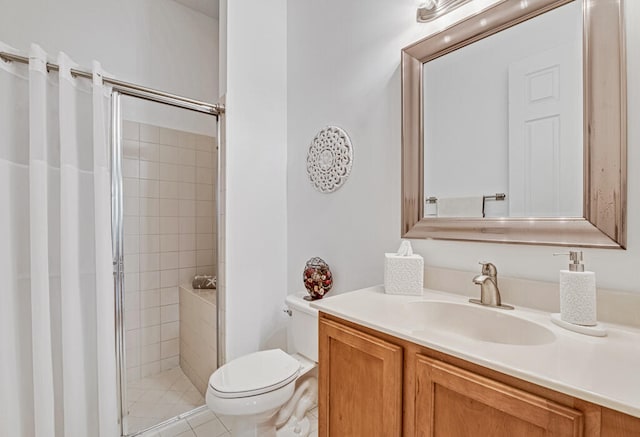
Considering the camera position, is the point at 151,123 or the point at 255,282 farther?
the point at 151,123

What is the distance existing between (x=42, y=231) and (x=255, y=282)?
3.36 ft

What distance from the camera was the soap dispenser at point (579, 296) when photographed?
750 millimetres

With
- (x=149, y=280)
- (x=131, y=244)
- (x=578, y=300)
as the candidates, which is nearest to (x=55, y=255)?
(x=131, y=244)

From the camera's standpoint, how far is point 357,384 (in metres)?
0.87

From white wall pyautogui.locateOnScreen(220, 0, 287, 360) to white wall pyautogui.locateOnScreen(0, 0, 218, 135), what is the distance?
31.1 inches

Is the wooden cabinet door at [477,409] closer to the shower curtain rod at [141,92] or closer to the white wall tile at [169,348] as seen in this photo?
the shower curtain rod at [141,92]

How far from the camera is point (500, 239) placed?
40.3 inches

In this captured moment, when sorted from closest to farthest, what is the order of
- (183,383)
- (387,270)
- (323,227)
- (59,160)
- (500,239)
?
(500,239)
(387,270)
(59,160)
(323,227)
(183,383)

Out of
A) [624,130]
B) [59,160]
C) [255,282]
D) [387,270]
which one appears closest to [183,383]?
[255,282]

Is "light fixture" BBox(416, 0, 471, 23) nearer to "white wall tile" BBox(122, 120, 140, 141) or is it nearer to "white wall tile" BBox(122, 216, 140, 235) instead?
"white wall tile" BBox(122, 120, 140, 141)

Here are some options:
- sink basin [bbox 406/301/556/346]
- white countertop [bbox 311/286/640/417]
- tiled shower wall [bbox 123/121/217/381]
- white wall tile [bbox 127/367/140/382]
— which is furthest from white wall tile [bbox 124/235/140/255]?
sink basin [bbox 406/301/556/346]

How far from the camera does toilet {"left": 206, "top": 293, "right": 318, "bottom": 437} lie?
45.0 inches

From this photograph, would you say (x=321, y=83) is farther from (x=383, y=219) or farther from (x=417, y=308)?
(x=417, y=308)

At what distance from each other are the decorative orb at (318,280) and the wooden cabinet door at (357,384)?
20.9 inches
